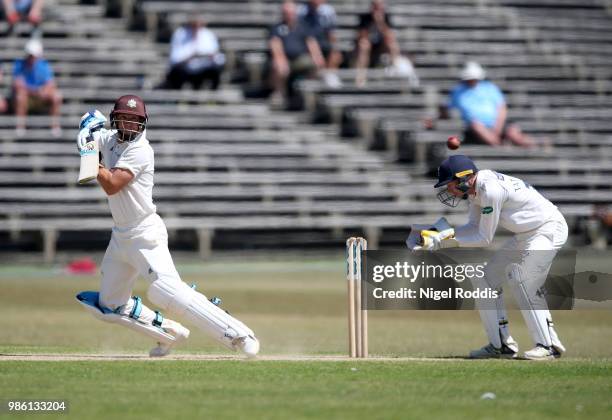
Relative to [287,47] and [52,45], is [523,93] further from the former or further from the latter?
[52,45]

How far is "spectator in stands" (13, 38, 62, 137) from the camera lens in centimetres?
2291

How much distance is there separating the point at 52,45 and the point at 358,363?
645 inches

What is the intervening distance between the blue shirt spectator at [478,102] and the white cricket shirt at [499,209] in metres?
13.2

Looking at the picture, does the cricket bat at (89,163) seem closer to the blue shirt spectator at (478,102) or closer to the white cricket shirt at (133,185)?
the white cricket shirt at (133,185)

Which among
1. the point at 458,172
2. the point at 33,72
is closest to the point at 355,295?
the point at 458,172

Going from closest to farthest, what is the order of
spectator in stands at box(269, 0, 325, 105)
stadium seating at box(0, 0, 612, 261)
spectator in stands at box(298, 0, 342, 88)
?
stadium seating at box(0, 0, 612, 261) → spectator in stands at box(269, 0, 325, 105) → spectator in stands at box(298, 0, 342, 88)

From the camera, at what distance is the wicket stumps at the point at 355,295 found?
11148 mm

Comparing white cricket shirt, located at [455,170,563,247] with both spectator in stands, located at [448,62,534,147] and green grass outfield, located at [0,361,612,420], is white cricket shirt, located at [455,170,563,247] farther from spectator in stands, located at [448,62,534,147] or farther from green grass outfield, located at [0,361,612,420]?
spectator in stands, located at [448,62,534,147]

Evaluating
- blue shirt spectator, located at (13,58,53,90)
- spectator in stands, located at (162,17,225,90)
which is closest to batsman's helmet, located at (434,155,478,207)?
blue shirt spectator, located at (13,58,53,90)

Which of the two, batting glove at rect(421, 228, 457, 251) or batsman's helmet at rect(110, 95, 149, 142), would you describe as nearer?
batsman's helmet at rect(110, 95, 149, 142)

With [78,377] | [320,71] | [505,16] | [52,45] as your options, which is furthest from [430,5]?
[78,377]

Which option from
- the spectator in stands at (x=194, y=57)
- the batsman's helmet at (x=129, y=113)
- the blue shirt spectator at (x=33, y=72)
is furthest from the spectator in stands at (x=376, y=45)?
the batsman's helmet at (x=129, y=113)
